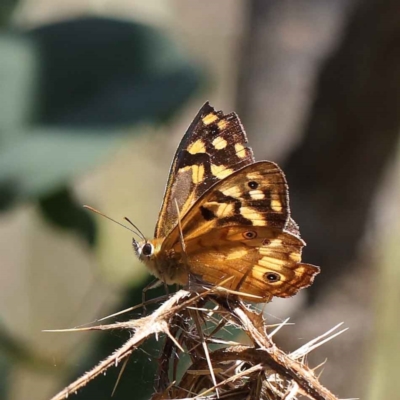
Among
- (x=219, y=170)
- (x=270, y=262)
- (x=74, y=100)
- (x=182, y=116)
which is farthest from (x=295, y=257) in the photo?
(x=182, y=116)

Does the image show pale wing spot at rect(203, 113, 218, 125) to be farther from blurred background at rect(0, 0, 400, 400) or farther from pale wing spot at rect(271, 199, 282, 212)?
blurred background at rect(0, 0, 400, 400)

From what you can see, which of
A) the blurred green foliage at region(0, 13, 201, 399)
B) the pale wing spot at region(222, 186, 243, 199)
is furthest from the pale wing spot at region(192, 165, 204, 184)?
Result: the blurred green foliage at region(0, 13, 201, 399)

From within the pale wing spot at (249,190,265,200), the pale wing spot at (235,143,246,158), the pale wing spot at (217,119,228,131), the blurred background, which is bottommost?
the blurred background

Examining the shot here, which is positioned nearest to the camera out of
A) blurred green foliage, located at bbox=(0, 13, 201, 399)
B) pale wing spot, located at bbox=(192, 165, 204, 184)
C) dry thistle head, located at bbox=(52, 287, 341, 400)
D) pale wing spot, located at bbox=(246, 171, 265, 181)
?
dry thistle head, located at bbox=(52, 287, 341, 400)

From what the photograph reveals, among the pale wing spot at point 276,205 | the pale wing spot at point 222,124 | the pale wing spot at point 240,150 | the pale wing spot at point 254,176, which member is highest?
the pale wing spot at point 222,124

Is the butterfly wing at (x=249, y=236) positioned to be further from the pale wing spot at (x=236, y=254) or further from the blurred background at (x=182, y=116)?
the blurred background at (x=182, y=116)

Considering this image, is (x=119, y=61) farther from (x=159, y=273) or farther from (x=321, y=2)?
(x=159, y=273)

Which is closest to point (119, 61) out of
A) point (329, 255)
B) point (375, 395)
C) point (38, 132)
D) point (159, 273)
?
point (38, 132)

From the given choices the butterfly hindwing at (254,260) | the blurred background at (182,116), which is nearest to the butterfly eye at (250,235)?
the butterfly hindwing at (254,260)
